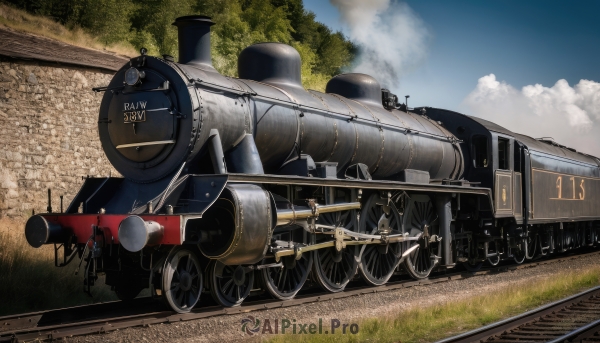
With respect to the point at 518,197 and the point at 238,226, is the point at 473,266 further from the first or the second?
the point at 238,226

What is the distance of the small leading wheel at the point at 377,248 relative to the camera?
1103 cm

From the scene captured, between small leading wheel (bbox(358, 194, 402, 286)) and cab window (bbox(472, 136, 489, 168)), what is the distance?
13.1 ft

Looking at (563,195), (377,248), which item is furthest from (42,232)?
(563,195)

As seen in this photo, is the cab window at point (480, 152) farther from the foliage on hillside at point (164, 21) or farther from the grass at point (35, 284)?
the foliage on hillside at point (164, 21)

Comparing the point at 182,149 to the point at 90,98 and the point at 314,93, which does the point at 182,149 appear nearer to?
the point at 314,93

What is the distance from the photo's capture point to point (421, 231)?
12570mm

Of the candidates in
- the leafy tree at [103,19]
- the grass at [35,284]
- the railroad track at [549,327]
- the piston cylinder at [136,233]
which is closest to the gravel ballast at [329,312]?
the piston cylinder at [136,233]

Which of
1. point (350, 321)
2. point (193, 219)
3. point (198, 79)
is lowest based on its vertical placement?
point (350, 321)

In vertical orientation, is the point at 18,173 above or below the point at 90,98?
below

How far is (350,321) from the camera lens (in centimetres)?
801

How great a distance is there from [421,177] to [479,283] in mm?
2365

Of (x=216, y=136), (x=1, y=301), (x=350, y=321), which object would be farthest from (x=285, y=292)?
(x=1, y=301)

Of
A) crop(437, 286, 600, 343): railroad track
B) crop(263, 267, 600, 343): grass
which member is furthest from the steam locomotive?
crop(437, 286, 600, 343): railroad track

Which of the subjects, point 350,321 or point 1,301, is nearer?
point 350,321
